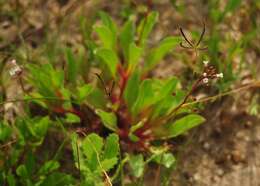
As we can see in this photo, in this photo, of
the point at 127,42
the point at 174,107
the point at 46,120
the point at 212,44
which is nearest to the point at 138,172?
the point at 174,107

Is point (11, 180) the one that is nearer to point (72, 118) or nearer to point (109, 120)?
point (72, 118)

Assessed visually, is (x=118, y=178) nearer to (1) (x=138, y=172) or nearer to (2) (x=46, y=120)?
(1) (x=138, y=172)

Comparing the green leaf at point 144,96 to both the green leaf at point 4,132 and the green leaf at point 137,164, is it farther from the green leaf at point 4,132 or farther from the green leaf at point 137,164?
the green leaf at point 4,132

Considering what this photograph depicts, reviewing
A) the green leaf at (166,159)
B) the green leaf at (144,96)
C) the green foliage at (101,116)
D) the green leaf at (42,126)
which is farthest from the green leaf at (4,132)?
the green leaf at (166,159)

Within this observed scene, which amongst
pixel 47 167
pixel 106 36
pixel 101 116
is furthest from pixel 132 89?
pixel 47 167

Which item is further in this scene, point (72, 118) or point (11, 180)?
point (72, 118)

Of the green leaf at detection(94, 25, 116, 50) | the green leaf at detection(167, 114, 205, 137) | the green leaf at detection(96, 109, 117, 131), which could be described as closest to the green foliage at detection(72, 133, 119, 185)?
the green leaf at detection(96, 109, 117, 131)

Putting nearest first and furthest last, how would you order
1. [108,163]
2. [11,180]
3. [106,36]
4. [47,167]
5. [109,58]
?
[108,163] < [11,180] < [47,167] < [109,58] < [106,36]

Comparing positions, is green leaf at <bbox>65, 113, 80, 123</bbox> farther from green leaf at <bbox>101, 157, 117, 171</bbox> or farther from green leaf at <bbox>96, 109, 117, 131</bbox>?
green leaf at <bbox>101, 157, 117, 171</bbox>
